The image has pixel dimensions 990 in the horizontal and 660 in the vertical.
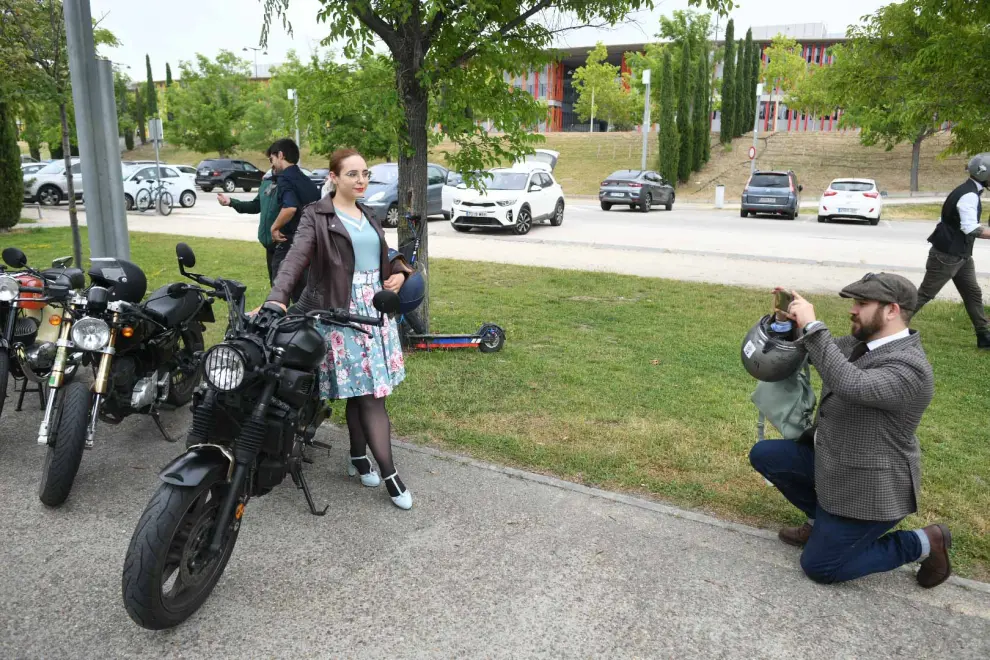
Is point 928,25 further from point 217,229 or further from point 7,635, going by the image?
point 217,229

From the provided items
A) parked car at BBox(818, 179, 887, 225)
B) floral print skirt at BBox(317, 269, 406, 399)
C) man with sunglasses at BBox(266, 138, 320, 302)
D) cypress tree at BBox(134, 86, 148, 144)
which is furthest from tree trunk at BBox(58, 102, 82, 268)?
cypress tree at BBox(134, 86, 148, 144)

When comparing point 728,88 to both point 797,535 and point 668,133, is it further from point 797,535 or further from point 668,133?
point 797,535

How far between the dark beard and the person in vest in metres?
4.69

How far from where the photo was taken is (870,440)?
322 centimetres

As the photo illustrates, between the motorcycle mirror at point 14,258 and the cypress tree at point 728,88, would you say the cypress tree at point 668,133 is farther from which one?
the motorcycle mirror at point 14,258

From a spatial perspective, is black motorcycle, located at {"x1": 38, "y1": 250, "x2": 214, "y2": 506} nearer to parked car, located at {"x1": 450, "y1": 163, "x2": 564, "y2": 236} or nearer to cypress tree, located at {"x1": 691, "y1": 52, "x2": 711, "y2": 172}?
parked car, located at {"x1": 450, "y1": 163, "x2": 564, "y2": 236}

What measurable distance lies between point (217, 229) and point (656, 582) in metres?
16.8

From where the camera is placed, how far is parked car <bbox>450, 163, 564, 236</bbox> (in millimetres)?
18516

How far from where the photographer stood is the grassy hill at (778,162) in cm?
4144

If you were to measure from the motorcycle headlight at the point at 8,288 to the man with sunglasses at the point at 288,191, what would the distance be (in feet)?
7.27

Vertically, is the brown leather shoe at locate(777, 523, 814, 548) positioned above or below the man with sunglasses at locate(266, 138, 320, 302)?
below

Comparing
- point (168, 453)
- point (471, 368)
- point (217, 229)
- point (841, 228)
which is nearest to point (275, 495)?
point (168, 453)

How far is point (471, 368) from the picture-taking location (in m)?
6.59

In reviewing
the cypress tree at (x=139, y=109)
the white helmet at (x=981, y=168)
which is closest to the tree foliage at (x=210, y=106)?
the cypress tree at (x=139, y=109)
